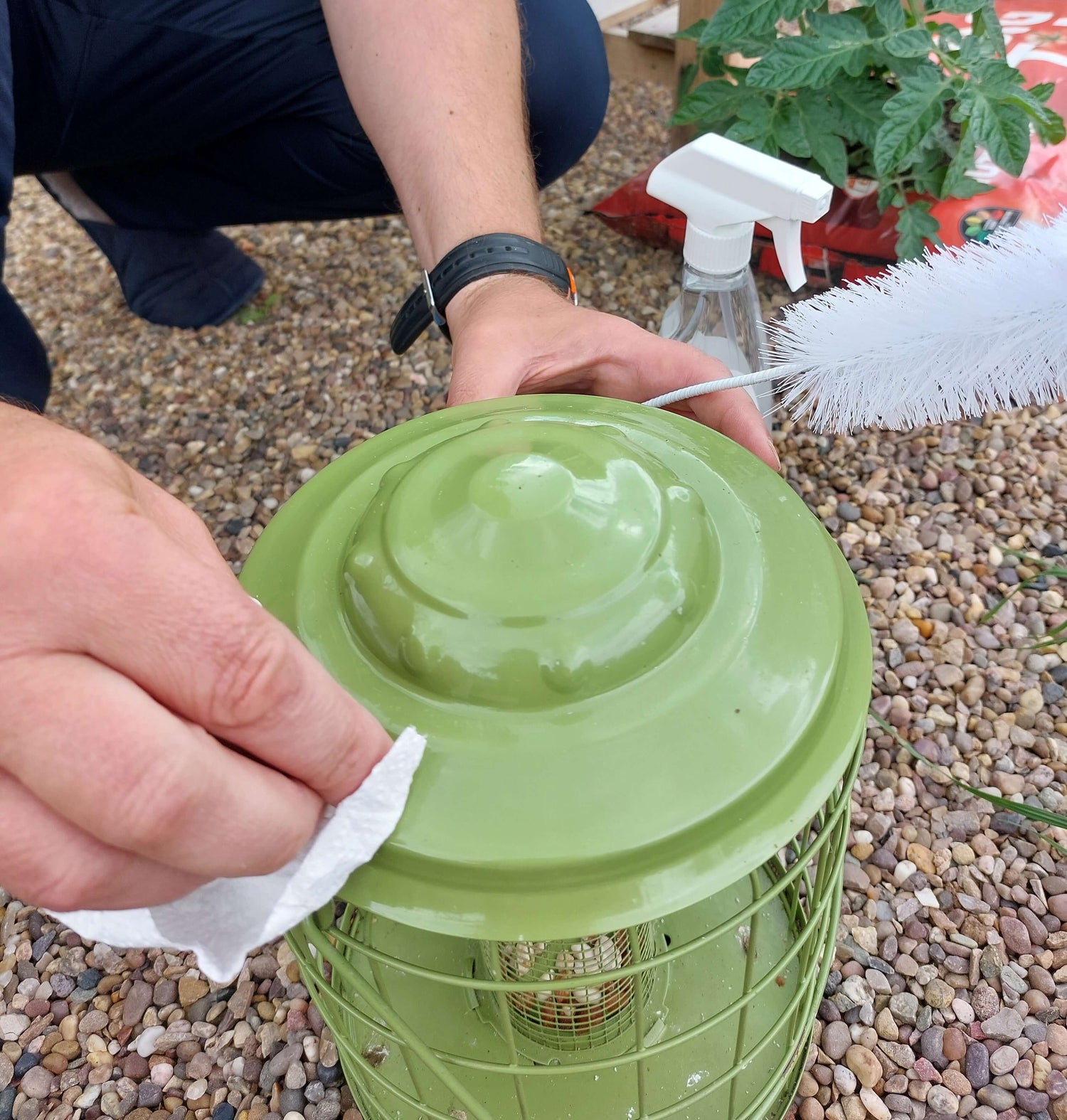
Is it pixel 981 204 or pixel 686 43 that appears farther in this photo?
pixel 686 43

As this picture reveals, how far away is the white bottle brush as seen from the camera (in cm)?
58

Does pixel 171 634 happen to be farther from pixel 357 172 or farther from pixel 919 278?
pixel 357 172

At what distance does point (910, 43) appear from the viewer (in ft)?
4.12

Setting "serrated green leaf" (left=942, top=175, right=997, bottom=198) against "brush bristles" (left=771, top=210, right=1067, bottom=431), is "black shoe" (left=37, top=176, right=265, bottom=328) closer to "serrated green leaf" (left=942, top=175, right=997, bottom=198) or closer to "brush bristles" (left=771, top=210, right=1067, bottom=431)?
"serrated green leaf" (left=942, top=175, right=997, bottom=198)

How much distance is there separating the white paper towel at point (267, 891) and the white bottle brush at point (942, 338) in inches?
15.3

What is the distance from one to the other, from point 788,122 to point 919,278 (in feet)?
2.88

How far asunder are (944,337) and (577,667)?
1.14 feet

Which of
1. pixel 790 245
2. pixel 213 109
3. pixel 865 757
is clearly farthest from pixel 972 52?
pixel 213 109

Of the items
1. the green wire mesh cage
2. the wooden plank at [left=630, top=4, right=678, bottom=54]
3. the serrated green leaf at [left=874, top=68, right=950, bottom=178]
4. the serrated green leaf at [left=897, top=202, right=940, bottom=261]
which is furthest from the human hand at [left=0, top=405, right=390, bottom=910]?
the wooden plank at [left=630, top=4, right=678, bottom=54]

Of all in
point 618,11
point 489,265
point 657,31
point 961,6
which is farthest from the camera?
point 618,11

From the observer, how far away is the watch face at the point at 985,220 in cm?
150

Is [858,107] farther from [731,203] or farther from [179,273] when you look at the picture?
[179,273]

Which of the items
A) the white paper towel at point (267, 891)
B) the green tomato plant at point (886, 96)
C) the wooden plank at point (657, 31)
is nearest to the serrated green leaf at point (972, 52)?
the green tomato plant at point (886, 96)

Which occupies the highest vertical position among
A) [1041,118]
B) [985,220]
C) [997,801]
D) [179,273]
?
[1041,118]
